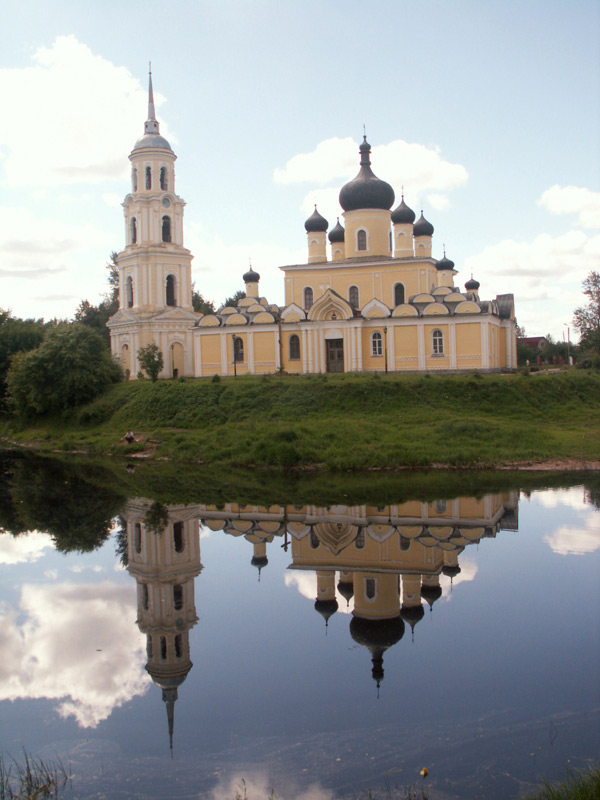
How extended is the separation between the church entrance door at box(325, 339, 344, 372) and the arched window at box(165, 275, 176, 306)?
11.0m

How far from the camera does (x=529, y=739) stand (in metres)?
7.61

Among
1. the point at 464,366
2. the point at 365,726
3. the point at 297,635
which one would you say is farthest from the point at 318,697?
the point at 464,366

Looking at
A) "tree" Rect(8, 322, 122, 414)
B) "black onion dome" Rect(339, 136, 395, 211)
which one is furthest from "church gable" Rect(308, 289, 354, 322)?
"tree" Rect(8, 322, 122, 414)

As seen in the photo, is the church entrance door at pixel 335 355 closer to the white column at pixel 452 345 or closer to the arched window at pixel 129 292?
the white column at pixel 452 345

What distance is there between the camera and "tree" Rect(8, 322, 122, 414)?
3566 cm

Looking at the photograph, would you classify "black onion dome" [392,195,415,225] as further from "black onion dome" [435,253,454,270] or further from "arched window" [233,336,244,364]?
"arched window" [233,336,244,364]

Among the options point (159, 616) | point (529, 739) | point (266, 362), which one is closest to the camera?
point (529, 739)

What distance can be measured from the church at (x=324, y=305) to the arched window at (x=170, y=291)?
0.18 feet

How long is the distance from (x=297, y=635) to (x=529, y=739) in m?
3.81

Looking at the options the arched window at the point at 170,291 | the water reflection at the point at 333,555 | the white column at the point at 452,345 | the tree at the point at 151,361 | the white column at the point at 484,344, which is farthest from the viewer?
the arched window at the point at 170,291

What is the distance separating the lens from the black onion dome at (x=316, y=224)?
1545 inches

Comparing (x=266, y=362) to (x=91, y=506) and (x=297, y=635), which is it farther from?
(x=297, y=635)

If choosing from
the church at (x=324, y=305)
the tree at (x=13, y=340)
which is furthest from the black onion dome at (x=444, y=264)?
the tree at (x=13, y=340)

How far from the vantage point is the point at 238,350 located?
3719 centimetres
